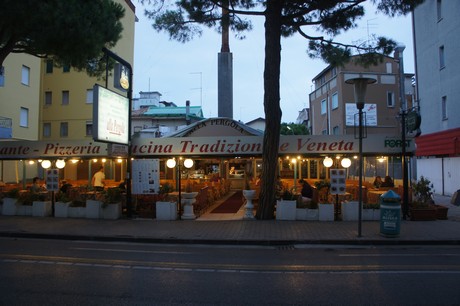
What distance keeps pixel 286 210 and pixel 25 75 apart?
24.4m

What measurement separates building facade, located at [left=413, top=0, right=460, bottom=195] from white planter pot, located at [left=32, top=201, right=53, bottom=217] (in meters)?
20.4

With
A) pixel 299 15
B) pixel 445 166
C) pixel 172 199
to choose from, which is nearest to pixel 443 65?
pixel 445 166

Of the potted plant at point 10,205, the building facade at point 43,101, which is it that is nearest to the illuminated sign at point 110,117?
the potted plant at point 10,205

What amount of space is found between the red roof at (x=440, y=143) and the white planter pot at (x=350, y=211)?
A: 429 inches

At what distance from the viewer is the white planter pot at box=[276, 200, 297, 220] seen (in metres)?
14.5

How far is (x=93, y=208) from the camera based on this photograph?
1545 cm

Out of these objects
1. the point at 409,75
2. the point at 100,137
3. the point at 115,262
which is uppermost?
the point at 409,75

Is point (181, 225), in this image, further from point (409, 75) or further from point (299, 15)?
point (409, 75)

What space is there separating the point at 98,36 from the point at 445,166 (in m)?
20.7

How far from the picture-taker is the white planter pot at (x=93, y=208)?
15.4m

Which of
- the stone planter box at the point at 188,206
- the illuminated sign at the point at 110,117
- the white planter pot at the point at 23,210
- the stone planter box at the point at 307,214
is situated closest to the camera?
the illuminated sign at the point at 110,117

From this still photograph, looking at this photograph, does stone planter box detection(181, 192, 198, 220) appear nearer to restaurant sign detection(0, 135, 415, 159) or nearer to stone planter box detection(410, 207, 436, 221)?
restaurant sign detection(0, 135, 415, 159)

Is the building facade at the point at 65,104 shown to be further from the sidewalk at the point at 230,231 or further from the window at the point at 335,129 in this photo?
the window at the point at 335,129

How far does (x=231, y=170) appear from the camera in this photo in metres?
27.5
